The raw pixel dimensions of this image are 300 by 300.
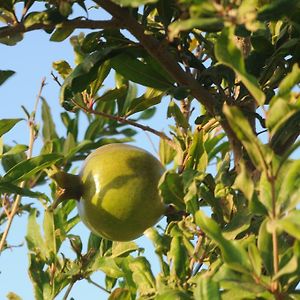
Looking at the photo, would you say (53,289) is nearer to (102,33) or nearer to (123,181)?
(123,181)

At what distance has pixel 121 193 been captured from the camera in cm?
165

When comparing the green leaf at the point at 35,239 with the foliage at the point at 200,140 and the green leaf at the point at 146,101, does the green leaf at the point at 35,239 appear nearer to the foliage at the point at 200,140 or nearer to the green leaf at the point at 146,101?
the foliage at the point at 200,140

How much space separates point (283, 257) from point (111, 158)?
63 centimetres

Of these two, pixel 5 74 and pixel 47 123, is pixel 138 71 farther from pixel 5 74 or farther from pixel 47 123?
pixel 47 123

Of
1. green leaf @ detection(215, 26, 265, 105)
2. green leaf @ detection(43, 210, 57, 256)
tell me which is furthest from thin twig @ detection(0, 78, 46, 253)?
green leaf @ detection(215, 26, 265, 105)

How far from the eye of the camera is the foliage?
3.62ft

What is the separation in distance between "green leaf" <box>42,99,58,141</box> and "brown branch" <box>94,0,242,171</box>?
4.39 ft

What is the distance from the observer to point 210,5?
1068 mm

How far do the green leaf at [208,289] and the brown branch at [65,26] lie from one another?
Result: 23.0 inches

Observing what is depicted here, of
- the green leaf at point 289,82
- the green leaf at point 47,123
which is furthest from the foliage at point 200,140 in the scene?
the green leaf at point 47,123

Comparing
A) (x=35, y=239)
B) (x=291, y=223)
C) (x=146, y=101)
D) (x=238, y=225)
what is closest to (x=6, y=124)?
(x=146, y=101)

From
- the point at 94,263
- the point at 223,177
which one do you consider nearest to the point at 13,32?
the point at 223,177

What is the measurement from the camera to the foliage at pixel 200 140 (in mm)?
1103

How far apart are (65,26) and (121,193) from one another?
40cm
